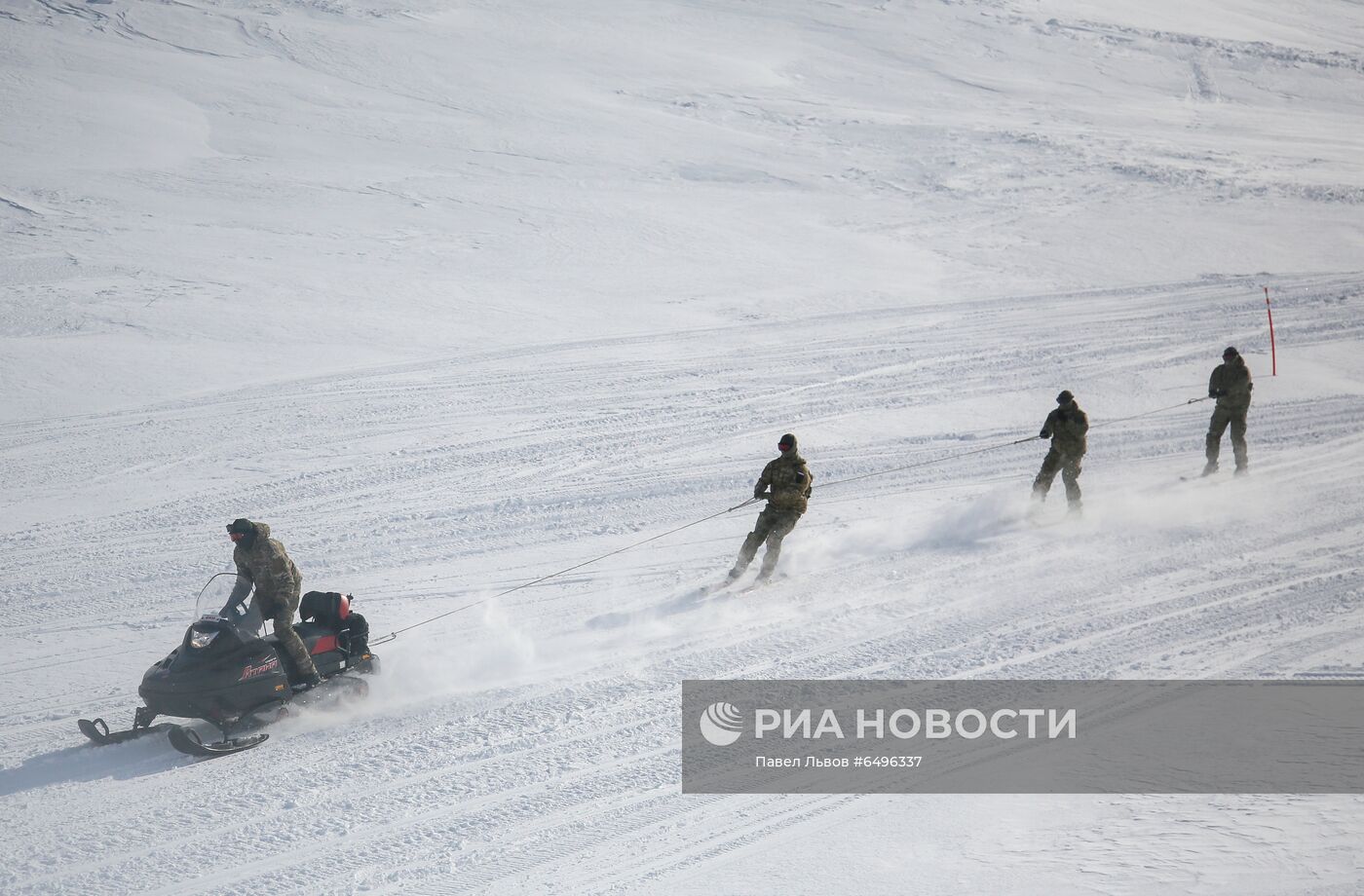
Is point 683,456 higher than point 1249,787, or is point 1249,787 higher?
point 683,456

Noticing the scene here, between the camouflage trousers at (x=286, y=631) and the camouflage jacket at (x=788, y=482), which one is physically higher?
the camouflage jacket at (x=788, y=482)

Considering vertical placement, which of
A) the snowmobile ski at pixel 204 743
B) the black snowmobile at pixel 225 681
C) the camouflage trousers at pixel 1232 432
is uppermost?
the camouflage trousers at pixel 1232 432

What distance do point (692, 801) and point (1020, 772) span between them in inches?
80.7

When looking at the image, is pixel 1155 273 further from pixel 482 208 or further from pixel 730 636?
pixel 730 636

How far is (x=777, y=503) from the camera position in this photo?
10508 mm

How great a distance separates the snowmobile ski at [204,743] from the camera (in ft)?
25.6

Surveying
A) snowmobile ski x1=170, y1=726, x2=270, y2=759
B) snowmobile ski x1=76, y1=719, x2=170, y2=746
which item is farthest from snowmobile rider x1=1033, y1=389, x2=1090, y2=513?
snowmobile ski x1=76, y1=719, x2=170, y2=746

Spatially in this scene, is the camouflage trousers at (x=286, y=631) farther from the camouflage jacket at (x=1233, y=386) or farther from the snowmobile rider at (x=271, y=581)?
the camouflage jacket at (x=1233, y=386)

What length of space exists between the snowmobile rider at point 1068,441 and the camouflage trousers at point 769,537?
117 inches

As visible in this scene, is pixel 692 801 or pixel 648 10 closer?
pixel 692 801

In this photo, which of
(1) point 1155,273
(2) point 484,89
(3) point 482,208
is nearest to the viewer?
(1) point 1155,273

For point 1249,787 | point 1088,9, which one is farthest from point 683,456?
point 1088,9

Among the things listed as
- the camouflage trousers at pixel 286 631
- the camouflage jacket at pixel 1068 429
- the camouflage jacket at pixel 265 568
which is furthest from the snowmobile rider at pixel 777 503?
the camouflage jacket at pixel 265 568

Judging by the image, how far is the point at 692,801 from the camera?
283 inches
